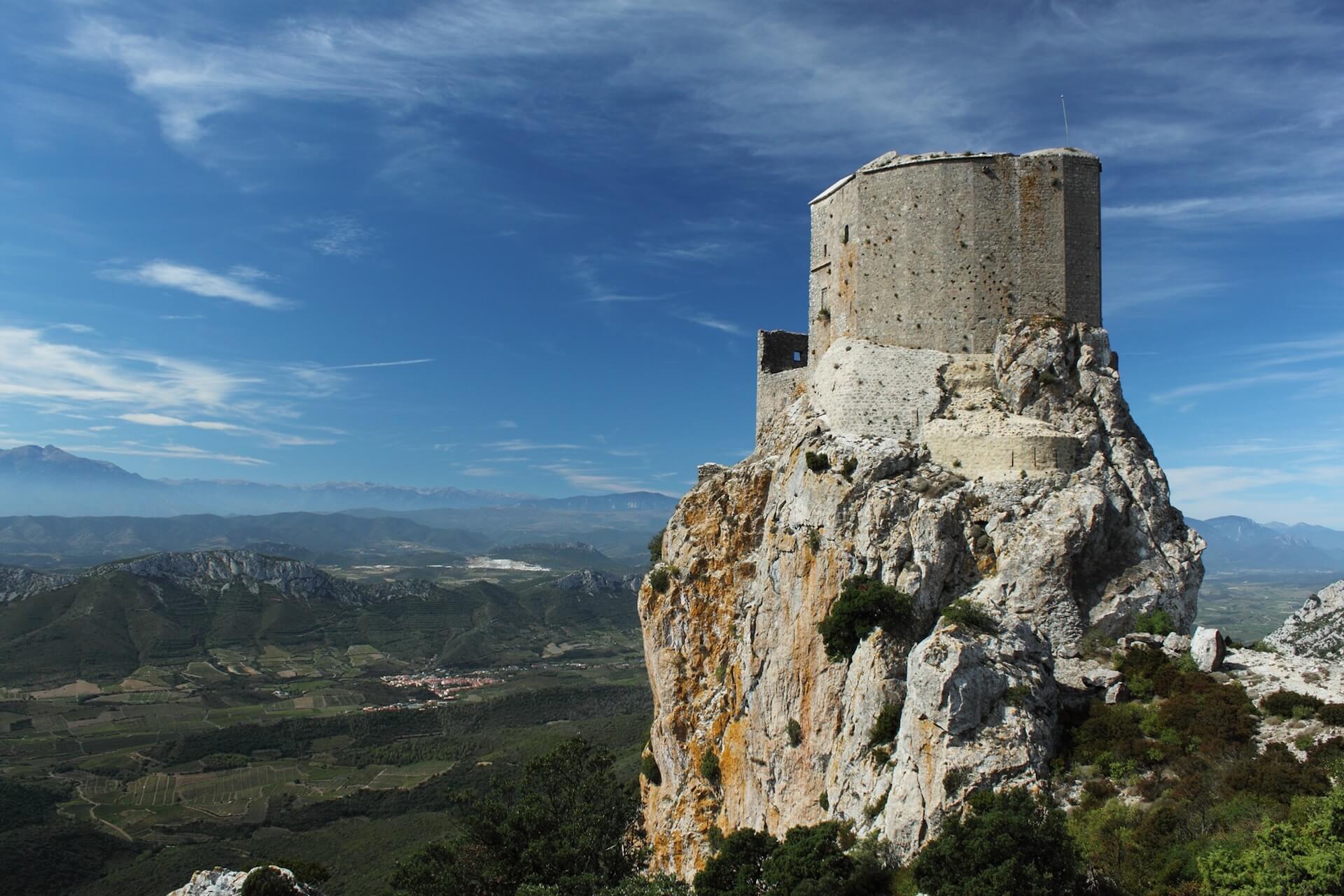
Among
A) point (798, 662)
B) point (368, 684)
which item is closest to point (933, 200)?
point (798, 662)

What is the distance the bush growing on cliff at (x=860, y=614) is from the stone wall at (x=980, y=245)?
36.0 ft

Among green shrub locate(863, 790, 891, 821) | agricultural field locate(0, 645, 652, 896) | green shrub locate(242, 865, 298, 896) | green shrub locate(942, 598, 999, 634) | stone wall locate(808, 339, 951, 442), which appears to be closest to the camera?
green shrub locate(863, 790, 891, 821)

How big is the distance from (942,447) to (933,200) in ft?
34.1

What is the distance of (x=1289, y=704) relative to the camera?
70.6ft

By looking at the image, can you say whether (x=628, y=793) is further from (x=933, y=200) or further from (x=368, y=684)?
(x=368, y=684)

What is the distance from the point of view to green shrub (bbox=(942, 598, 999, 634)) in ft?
78.9

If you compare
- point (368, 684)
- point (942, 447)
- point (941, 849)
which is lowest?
point (368, 684)

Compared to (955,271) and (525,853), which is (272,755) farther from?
(955,271)

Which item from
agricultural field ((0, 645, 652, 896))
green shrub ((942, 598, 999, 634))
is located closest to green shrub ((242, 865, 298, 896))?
green shrub ((942, 598, 999, 634))

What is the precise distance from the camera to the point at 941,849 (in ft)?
59.8

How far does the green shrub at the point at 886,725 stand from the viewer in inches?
1021

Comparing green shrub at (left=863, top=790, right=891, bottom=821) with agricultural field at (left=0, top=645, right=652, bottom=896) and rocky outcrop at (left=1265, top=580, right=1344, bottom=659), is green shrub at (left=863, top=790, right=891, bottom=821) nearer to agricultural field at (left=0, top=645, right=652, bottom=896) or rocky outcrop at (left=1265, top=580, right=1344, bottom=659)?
rocky outcrop at (left=1265, top=580, right=1344, bottom=659)

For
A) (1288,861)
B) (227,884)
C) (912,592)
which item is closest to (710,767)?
(912,592)

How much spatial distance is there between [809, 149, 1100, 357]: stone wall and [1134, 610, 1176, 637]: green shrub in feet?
38.1
